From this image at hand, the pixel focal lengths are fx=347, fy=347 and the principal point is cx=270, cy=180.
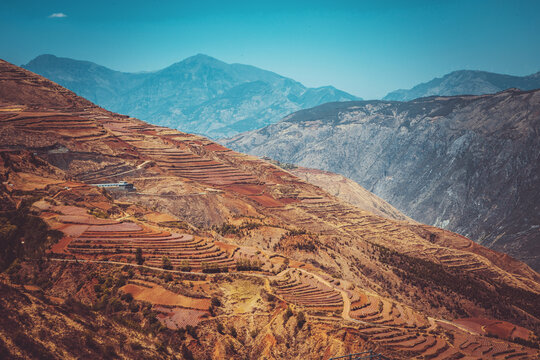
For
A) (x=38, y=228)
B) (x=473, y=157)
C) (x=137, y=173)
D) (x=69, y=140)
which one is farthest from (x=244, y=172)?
(x=473, y=157)

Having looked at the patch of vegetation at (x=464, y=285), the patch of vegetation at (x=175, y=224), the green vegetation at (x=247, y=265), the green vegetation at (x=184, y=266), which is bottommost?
the patch of vegetation at (x=464, y=285)

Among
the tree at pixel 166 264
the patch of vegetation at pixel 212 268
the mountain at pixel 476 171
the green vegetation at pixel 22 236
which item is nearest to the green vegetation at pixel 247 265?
the patch of vegetation at pixel 212 268

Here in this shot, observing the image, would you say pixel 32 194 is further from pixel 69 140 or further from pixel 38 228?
pixel 69 140

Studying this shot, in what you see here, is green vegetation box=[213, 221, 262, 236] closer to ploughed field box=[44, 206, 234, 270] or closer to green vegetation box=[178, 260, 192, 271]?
ploughed field box=[44, 206, 234, 270]

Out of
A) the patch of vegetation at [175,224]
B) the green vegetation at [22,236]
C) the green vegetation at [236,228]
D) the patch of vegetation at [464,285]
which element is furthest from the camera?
the green vegetation at [236,228]

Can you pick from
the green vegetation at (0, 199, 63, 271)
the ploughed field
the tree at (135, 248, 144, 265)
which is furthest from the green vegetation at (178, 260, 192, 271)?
the green vegetation at (0, 199, 63, 271)

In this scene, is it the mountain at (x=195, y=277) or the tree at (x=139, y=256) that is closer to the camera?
the mountain at (x=195, y=277)

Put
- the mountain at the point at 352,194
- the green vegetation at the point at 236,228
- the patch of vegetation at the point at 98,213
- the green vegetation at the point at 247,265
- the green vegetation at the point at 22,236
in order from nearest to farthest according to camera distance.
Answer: the green vegetation at the point at 22,236 < the green vegetation at the point at 247,265 < the patch of vegetation at the point at 98,213 < the green vegetation at the point at 236,228 < the mountain at the point at 352,194

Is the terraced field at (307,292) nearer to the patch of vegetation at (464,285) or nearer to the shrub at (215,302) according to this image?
the shrub at (215,302)
